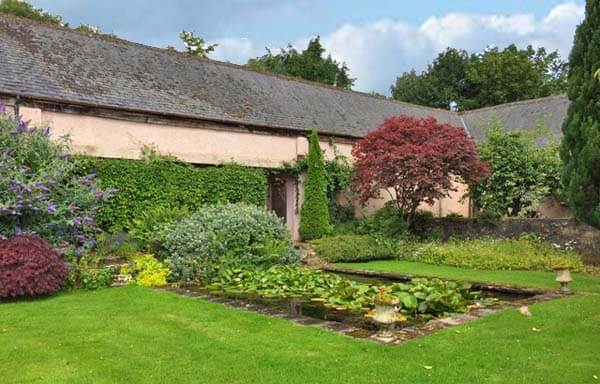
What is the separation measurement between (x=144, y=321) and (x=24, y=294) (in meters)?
2.70

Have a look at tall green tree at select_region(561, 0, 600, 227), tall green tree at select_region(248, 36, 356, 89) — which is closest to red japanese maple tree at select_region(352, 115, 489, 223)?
tall green tree at select_region(561, 0, 600, 227)

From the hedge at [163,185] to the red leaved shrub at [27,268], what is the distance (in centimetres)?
408

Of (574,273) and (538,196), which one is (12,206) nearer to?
(574,273)

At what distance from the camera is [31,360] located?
520 cm

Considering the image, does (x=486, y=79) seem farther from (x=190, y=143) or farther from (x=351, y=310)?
(x=351, y=310)

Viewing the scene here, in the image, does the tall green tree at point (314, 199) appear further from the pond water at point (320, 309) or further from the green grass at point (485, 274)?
the pond water at point (320, 309)

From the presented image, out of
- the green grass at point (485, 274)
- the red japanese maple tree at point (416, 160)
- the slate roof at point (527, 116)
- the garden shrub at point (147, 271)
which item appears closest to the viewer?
the garden shrub at point (147, 271)

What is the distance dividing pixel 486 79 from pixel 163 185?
27073 millimetres

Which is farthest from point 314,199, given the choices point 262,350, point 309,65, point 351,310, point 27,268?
point 309,65

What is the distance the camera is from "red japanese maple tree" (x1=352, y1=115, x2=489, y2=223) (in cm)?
1532

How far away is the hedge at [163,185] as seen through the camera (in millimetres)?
13023

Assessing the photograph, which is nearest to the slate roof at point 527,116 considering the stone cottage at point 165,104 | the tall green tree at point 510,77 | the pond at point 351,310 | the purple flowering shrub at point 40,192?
the stone cottage at point 165,104

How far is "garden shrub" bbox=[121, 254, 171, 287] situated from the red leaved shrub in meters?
1.52

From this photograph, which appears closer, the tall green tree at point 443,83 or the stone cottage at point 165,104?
the stone cottage at point 165,104
